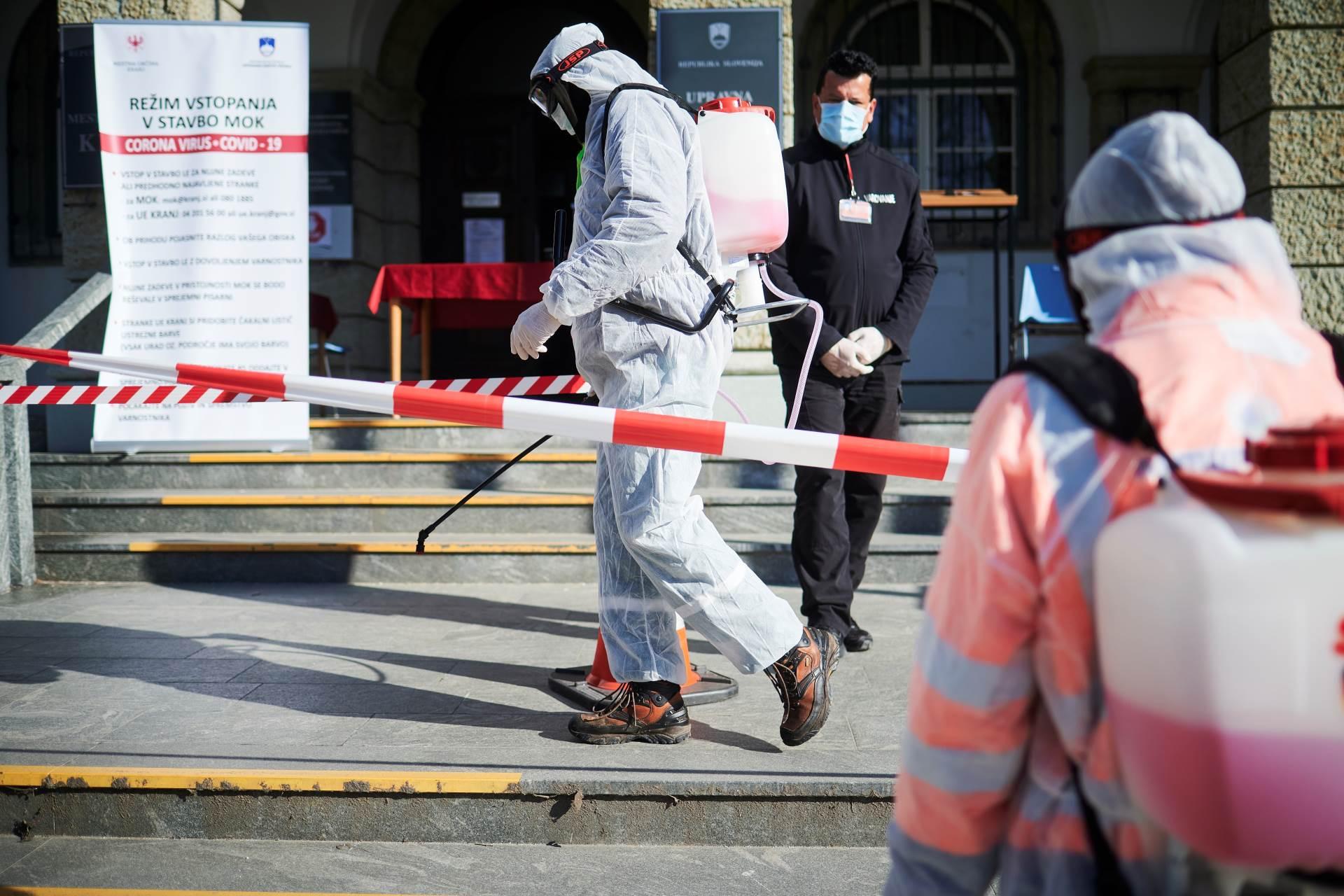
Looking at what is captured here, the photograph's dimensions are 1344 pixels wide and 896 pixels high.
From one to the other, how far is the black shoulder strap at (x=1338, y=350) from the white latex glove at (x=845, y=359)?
2.83m

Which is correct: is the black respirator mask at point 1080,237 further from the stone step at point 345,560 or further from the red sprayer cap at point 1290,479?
the stone step at point 345,560

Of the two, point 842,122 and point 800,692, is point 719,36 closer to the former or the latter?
point 842,122

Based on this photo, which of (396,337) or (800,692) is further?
(396,337)

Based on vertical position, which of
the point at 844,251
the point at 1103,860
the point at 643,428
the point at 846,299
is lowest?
the point at 1103,860

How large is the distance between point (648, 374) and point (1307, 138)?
559 centimetres

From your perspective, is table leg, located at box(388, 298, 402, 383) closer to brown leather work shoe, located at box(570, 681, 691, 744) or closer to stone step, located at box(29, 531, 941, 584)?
stone step, located at box(29, 531, 941, 584)

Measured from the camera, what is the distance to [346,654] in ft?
14.9

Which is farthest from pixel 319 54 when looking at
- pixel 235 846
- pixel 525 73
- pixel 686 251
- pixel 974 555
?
pixel 974 555

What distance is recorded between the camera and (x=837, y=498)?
14.1ft

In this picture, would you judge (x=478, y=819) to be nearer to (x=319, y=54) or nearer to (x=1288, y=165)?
(x=1288, y=165)

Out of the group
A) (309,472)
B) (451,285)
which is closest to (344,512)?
(309,472)

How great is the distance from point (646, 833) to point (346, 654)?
6.19ft

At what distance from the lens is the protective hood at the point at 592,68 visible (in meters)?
3.37

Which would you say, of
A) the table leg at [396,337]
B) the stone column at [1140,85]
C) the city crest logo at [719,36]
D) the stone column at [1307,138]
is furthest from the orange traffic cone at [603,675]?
the stone column at [1140,85]
